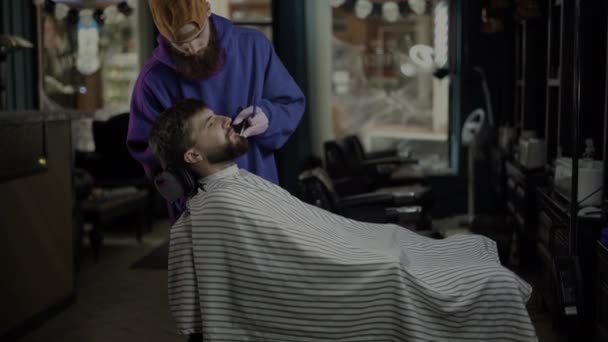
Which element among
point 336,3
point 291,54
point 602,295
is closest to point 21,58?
point 291,54

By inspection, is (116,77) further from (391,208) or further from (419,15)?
(391,208)

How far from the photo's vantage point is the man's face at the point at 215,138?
2178 millimetres

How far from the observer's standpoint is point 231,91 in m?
2.42

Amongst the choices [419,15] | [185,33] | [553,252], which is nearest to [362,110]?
[419,15]

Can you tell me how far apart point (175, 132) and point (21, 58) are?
4935mm

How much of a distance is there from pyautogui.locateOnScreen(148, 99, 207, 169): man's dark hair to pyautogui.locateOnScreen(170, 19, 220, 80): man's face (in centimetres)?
16

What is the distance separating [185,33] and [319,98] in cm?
391

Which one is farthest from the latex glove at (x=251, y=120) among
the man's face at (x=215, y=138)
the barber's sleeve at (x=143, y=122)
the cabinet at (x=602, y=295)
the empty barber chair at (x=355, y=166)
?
the empty barber chair at (x=355, y=166)

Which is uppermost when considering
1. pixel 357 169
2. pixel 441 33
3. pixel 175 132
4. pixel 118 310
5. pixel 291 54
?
pixel 441 33

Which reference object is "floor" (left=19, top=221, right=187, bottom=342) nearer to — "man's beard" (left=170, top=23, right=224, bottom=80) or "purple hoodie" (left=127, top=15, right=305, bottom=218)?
"purple hoodie" (left=127, top=15, right=305, bottom=218)

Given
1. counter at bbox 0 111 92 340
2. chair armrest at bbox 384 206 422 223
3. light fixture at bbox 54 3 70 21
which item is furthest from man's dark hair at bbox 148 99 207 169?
light fixture at bbox 54 3 70 21

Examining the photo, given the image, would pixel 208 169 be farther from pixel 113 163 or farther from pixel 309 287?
pixel 113 163

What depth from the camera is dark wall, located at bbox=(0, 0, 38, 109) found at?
21.0ft

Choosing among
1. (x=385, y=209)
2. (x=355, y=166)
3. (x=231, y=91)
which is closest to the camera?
(x=231, y=91)
